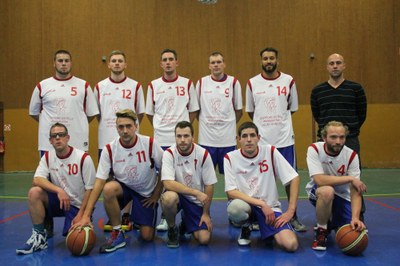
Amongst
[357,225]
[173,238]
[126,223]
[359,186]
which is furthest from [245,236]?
[126,223]

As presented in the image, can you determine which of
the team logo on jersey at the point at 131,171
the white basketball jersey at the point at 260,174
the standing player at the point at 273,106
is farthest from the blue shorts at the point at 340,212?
the team logo on jersey at the point at 131,171

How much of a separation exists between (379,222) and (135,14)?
803 centimetres

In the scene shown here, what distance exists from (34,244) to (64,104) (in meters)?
1.86

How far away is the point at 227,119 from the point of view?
546cm

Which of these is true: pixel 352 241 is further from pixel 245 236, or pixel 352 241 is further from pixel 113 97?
pixel 113 97

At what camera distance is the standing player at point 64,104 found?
5.23 m

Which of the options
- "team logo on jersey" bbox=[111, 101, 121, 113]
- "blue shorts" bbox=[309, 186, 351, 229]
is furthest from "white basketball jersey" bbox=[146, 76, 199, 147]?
"blue shorts" bbox=[309, 186, 351, 229]

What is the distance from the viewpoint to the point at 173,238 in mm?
4305

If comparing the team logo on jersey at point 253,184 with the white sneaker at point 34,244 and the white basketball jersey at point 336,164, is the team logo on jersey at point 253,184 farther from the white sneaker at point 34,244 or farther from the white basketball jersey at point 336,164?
the white sneaker at point 34,244

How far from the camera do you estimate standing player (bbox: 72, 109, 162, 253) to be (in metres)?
4.31

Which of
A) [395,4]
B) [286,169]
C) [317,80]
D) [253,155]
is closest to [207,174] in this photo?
[253,155]

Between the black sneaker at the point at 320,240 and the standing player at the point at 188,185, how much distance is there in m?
1.08

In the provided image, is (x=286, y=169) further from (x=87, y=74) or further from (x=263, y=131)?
(x=87, y=74)

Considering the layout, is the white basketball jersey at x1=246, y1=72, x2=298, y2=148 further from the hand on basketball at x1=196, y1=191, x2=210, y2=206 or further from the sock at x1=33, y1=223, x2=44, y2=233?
the sock at x1=33, y1=223, x2=44, y2=233
